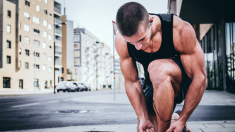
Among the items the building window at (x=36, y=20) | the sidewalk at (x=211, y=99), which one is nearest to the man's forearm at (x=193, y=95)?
the sidewalk at (x=211, y=99)

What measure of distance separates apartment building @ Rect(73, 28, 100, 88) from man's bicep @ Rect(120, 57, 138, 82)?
209 ft

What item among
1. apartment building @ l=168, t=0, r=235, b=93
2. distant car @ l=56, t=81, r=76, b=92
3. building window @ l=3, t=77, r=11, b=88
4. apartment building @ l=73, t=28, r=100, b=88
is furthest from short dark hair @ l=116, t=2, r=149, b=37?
apartment building @ l=73, t=28, r=100, b=88

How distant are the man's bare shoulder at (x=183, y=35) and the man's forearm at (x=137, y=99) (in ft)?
1.76

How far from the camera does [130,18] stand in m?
1.39

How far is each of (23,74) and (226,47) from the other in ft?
102

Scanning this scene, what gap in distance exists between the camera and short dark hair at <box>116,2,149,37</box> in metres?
1.39

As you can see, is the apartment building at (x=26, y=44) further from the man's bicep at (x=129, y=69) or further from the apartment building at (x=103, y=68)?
the apartment building at (x=103, y=68)

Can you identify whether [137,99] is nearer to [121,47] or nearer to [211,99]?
[121,47]

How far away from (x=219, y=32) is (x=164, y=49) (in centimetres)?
1657

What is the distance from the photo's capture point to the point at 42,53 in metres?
42.4

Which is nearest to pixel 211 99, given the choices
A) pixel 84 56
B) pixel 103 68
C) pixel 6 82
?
pixel 6 82

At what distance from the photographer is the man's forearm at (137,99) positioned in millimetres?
1838

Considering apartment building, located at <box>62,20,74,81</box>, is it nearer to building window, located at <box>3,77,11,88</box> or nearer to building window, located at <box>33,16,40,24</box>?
building window, located at <box>33,16,40,24</box>

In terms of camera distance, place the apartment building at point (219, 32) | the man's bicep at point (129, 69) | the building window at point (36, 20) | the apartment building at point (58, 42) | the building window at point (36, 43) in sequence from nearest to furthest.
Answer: the man's bicep at point (129, 69)
the apartment building at point (219, 32)
the building window at point (36, 20)
the building window at point (36, 43)
the apartment building at point (58, 42)
